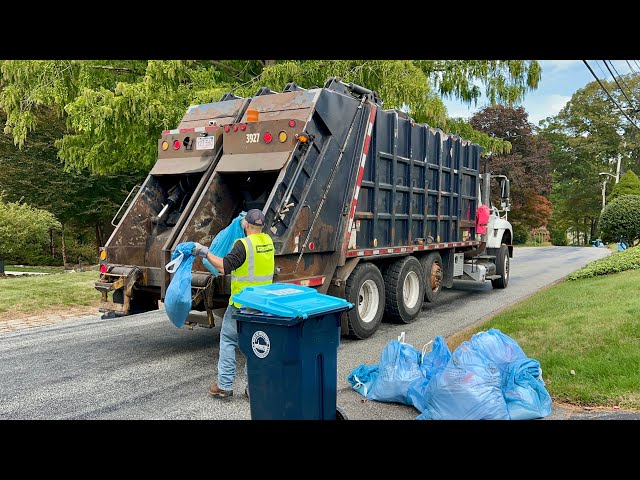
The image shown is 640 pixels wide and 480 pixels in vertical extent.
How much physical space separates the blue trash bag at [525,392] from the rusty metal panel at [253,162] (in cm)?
313

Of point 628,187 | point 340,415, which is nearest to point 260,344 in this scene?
point 340,415

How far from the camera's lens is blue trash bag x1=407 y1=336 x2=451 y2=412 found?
14.5ft

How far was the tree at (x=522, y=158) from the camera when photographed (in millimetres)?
36219

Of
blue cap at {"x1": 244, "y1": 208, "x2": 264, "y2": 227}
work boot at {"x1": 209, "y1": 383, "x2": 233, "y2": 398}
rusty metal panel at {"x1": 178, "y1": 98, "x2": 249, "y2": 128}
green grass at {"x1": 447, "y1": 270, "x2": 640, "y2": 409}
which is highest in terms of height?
rusty metal panel at {"x1": 178, "y1": 98, "x2": 249, "y2": 128}

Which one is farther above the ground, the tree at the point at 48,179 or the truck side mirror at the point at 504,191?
the tree at the point at 48,179

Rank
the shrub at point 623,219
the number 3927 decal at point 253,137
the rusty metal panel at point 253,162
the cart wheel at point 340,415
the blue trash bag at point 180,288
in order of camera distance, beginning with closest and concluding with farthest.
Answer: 1. the cart wheel at point 340,415
2. the blue trash bag at point 180,288
3. the rusty metal panel at point 253,162
4. the number 3927 decal at point 253,137
5. the shrub at point 623,219

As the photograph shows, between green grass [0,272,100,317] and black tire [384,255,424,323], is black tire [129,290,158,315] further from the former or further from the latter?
green grass [0,272,100,317]

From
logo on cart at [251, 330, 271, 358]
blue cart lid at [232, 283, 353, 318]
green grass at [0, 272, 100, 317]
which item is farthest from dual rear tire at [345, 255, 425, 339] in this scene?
green grass at [0, 272, 100, 317]

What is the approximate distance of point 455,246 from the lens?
10.1 meters

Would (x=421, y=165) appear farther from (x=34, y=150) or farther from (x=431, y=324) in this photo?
(x=34, y=150)

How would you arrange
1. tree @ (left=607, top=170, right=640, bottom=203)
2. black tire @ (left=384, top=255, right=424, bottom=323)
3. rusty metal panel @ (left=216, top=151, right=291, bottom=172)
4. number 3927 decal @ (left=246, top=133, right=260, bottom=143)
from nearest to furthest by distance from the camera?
rusty metal panel @ (left=216, top=151, right=291, bottom=172), number 3927 decal @ (left=246, top=133, right=260, bottom=143), black tire @ (left=384, top=255, right=424, bottom=323), tree @ (left=607, top=170, right=640, bottom=203)

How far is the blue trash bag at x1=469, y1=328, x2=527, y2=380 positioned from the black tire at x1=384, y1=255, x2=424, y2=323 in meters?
3.52

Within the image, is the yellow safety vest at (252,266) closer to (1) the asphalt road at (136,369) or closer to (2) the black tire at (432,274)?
(1) the asphalt road at (136,369)

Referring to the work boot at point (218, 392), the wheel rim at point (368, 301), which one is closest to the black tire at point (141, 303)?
the work boot at point (218, 392)
